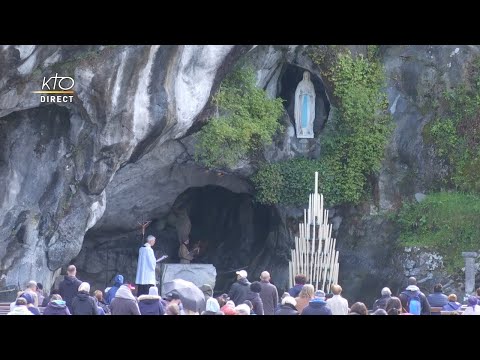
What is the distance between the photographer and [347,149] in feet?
90.2

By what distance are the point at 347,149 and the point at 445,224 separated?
2472mm

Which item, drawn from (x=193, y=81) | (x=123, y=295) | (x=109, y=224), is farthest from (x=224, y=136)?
(x=123, y=295)

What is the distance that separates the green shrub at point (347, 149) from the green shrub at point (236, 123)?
96cm

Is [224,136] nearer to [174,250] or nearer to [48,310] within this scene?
[174,250]

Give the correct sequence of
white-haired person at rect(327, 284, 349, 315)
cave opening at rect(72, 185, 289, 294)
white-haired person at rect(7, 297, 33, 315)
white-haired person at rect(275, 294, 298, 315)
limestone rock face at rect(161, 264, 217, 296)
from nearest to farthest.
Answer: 1. white-haired person at rect(7, 297, 33, 315)
2. white-haired person at rect(275, 294, 298, 315)
3. white-haired person at rect(327, 284, 349, 315)
4. limestone rock face at rect(161, 264, 217, 296)
5. cave opening at rect(72, 185, 289, 294)

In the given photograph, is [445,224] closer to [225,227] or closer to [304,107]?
[304,107]

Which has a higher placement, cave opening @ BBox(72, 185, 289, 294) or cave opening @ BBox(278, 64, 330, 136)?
cave opening @ BBox(278, 64, 330, 136)

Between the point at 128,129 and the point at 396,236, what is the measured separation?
20.6 feet

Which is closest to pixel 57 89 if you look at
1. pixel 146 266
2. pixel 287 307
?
pixel 146 266

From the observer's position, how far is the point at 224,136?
26062 mm

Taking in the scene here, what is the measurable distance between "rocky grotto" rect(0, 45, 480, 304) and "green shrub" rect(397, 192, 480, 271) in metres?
0.23

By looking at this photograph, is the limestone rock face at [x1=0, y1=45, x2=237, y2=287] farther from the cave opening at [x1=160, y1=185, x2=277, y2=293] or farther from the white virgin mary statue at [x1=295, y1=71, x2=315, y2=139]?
the cave opening at [x1=160, y1=185, x2=277, y2=293]

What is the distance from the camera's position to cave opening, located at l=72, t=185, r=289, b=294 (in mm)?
28422

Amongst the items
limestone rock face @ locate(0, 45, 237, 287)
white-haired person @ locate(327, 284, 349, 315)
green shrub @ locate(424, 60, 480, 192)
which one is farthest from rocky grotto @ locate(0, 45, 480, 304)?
white-haired person @ locate(327, 284, 349, 315)
